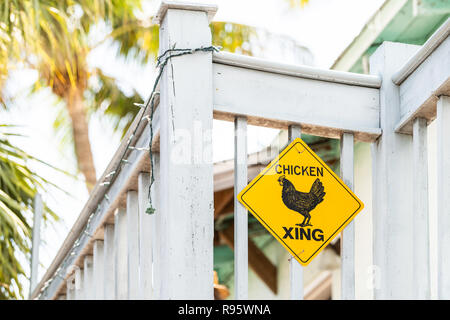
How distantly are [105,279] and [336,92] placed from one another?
1138 mm

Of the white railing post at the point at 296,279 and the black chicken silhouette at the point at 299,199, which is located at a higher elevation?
the black chicken silhouette at the point at 299,199

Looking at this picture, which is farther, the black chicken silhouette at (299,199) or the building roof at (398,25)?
the building roof at (398,25)

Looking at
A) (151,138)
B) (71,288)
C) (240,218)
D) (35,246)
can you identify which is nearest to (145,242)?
(151,138)

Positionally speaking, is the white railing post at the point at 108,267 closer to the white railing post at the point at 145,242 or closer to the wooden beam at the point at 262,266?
the white railing post at the point at 145,242

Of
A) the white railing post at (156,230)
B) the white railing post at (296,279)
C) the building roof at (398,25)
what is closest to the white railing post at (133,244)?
the white railing post at (156,230)

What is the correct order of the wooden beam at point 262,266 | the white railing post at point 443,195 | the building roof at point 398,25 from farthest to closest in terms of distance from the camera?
the wooden beam at point 262,266 → the building roof at point 398,25 → the white railing post at point 443,195

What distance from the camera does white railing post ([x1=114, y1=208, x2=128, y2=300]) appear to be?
307 centimetres

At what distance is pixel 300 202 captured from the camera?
2410mm

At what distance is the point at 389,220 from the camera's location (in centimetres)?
250

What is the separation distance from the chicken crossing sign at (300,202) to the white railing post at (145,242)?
0.42m

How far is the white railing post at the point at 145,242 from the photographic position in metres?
2.73

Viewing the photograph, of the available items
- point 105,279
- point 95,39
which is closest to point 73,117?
point 95,39
